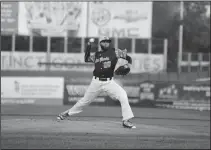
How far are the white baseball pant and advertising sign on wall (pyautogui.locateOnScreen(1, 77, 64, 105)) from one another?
5.24 metres

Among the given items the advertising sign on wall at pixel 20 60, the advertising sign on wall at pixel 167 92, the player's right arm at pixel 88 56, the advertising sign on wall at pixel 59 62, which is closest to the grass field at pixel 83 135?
the player's right arm at pixel 88 56

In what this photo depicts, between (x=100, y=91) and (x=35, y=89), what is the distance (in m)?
7.00

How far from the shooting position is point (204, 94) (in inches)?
517

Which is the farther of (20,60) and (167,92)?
(167,92)

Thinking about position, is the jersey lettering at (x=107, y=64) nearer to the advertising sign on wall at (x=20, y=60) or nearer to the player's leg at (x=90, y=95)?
the player's leg at (x=90, y=95)

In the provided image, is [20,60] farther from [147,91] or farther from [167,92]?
[167,92]

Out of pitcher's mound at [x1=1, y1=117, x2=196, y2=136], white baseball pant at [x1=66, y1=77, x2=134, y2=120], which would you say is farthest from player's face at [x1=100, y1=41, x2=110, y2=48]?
pitcher's mound at [x1=1, y1=117, x2=196, y2=136]

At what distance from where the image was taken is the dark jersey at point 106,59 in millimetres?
4703

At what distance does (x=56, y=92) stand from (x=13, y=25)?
2.27m

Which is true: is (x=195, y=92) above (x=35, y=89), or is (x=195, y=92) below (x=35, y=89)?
below

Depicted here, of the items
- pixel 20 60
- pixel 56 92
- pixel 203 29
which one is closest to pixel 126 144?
pixel 20 60

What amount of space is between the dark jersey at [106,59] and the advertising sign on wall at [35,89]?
18.7 feet

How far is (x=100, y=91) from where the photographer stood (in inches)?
214

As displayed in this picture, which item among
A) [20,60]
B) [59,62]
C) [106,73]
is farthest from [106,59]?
A: [59,62]
